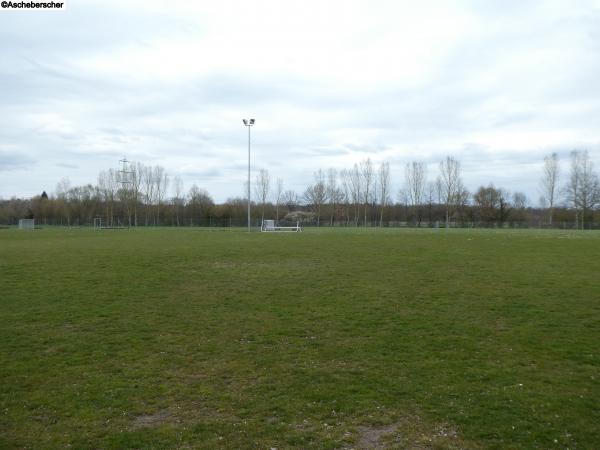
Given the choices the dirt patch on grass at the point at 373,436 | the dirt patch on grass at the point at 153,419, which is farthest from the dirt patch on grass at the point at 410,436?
the dirt patch on grass at the point at 153,419

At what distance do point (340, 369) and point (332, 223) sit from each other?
9968 centimetres

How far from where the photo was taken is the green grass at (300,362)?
5805mm

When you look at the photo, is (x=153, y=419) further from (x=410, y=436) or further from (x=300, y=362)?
(x=410, y=436)

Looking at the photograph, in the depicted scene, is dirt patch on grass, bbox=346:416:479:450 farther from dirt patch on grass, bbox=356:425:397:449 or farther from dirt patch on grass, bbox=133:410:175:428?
dirt patch on grass, bbox=133:410:175:428

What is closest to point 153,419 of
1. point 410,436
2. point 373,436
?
point 373,436

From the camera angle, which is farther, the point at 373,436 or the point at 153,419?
the point at 153,419

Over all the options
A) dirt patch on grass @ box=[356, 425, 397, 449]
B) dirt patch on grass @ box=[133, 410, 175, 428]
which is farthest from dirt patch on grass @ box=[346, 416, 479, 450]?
dirt patch on grass @ box=[133, 410, 175, 428]

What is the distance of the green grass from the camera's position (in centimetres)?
580

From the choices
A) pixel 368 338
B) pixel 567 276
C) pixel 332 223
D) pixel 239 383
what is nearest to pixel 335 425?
pixel 239 383

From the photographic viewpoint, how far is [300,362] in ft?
27.5

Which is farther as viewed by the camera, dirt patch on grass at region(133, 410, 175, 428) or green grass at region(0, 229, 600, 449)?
dirt patch on grass at region(133, 410, 175, 428)

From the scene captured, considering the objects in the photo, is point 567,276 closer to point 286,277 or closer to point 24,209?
point 286,277

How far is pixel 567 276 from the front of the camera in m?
17.3

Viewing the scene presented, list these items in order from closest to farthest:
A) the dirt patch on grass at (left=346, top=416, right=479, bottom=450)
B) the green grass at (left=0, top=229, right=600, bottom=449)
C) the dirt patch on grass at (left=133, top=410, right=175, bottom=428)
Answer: the dirt patch on grass at (left=346, top=416, right=479, bottom=450) < the green grass at (left=0, top=229, right=600, bottom=449) < the dirt patch on grass at (left=133, top=410, right=175, bottom=428)
